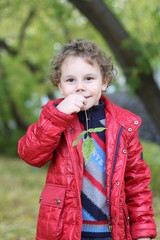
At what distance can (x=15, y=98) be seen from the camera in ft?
48.6

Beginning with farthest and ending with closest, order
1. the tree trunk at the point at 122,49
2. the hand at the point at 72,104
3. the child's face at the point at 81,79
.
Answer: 1. the tree trunk at the point at 122,49
2. the child's face at the point at 81,79
3. the hand at the point at 72,104

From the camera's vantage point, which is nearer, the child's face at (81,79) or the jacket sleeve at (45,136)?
the jacket sleeve at (45,136)

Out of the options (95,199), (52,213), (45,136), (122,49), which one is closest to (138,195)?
(95,199)

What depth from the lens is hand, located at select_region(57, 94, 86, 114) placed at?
2.09m

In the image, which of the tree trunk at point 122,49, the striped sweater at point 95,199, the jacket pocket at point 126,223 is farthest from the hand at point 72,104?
the tree trunk at point 122,49

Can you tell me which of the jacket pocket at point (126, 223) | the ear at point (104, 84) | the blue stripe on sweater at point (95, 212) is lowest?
the jacket pocket at point (126, 223)

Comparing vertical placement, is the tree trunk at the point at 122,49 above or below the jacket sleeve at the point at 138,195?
above

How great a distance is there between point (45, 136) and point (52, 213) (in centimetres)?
44

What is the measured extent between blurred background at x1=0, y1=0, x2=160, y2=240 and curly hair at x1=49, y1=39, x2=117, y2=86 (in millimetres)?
318

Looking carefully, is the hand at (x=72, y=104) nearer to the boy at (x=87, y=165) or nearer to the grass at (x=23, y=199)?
the boy at (x=87, y=165)

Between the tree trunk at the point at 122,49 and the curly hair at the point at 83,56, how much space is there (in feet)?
9.28

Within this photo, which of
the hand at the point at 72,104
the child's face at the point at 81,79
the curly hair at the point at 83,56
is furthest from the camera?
the curly hair at the point at 83,56

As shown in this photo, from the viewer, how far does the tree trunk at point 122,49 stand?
206 inches

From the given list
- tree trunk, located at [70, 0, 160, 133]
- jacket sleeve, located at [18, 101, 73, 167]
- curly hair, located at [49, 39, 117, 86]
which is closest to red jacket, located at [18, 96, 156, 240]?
jacket sleeve, located at [18, 101, 73, 167]
